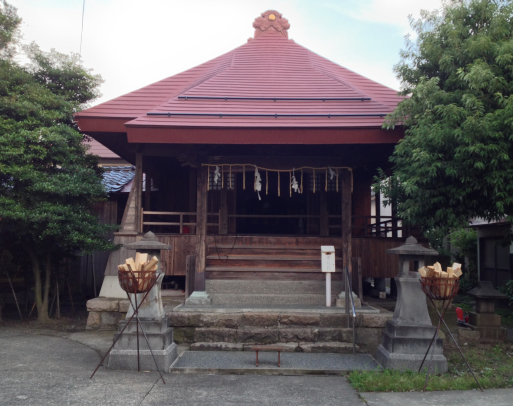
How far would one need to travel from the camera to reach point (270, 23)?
1314cm

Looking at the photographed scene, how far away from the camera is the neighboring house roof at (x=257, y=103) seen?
876 cm

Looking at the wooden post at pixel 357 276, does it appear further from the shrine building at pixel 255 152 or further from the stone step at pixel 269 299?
the stone step at pixel 269 299

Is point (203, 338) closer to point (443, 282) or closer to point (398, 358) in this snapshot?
A: point (398, 358)

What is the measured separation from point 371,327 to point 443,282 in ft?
6.67

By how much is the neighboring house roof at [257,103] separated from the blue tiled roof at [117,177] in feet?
8.86

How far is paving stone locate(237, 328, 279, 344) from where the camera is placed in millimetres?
7203

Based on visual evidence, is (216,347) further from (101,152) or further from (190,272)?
(101,152)

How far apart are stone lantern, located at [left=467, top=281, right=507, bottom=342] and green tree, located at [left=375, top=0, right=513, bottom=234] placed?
1577 mm

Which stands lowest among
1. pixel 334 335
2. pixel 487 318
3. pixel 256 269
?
pixel 334 335

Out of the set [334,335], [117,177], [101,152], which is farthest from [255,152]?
[101,152]

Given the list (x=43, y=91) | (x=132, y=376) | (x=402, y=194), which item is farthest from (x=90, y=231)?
(x=402, y=194)

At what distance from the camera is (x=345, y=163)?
9.44 m

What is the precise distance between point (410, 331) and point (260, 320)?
240cm

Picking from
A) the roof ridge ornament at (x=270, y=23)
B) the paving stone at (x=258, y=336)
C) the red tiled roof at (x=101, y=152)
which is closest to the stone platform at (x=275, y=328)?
the paving stone at (x=258, y=336)
